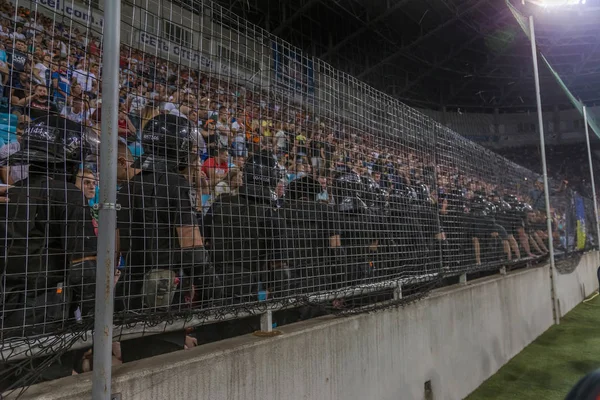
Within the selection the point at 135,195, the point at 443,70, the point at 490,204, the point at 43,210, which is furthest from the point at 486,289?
the point at 443,70

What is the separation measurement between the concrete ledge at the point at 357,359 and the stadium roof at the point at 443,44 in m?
12.9

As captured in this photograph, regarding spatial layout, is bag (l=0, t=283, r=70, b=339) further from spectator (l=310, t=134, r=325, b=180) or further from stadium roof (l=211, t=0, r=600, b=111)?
stadium roof (l=211, t=0, r=600, b=111)

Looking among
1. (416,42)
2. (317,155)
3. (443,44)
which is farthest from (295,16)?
(317,155)

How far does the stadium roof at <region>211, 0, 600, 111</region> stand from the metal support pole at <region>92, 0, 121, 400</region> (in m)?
14.0

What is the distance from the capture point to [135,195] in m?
2.28

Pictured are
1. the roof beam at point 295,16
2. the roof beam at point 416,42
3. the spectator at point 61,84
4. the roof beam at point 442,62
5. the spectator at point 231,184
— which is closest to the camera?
the spectator at point 61,84

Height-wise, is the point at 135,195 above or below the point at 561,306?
above

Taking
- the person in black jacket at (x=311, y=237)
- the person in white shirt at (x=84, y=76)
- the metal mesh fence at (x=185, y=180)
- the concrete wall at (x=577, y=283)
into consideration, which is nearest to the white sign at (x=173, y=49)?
the metal mesh fence at (x=185, y=180)

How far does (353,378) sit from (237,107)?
2198mm

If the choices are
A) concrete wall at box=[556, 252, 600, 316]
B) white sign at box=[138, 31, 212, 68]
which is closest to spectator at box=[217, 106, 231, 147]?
white sign at box=[138, 31, 212, 68]

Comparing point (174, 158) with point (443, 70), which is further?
point (443, 70)

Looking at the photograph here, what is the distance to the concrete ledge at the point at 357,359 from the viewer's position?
83.4 inches

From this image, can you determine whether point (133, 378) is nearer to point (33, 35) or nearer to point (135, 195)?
point (135, 195)

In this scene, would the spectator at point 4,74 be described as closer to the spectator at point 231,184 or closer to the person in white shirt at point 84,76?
the person in white shirt at point 84,76
